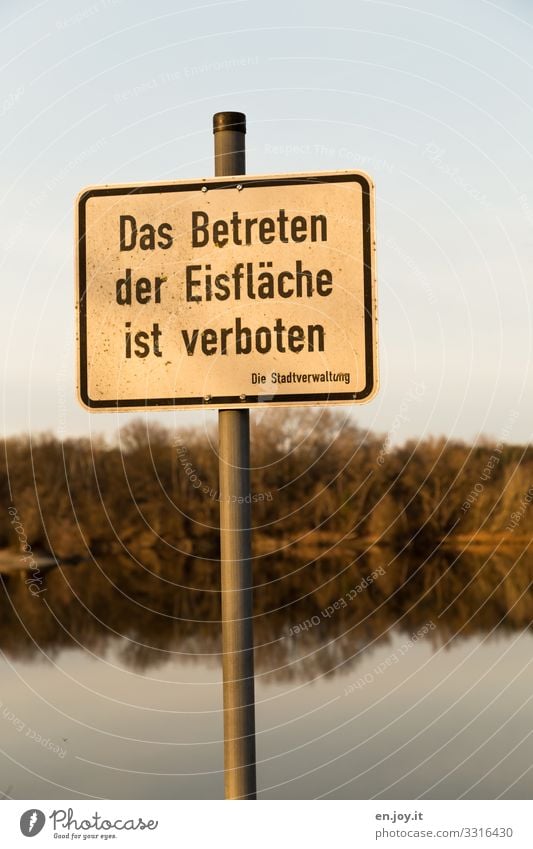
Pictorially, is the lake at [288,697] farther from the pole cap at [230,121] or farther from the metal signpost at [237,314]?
the pole cap at [230,121]

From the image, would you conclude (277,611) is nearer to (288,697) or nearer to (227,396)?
(288,697)

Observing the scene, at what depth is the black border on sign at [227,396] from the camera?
10.7 feet

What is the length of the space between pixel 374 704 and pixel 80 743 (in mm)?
3786

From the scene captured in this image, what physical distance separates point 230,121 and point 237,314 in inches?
24.2

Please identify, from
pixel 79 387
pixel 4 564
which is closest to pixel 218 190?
→ pixel 79 387

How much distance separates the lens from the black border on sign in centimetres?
327

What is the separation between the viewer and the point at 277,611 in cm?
2541

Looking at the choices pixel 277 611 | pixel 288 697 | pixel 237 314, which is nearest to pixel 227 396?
pixel 237 314

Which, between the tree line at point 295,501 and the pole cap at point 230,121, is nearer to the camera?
the pole cap at point 230,121

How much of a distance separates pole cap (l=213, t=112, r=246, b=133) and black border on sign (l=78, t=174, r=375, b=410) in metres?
0.16

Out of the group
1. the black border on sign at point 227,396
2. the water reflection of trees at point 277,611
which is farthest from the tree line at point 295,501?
the black border on sign at point 227,396

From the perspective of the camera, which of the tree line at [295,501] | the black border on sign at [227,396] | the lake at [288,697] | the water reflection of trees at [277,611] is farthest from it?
the tree line at [295,501]

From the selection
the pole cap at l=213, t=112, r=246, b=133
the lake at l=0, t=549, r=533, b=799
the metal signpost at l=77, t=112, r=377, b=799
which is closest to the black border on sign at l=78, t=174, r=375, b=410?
the metal signpost at l=77, t=112, r=377, b=799

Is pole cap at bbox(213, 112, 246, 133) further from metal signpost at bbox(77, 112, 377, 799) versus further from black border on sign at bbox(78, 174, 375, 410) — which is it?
black border on sign at bbox(78, 174, 375, 410)
